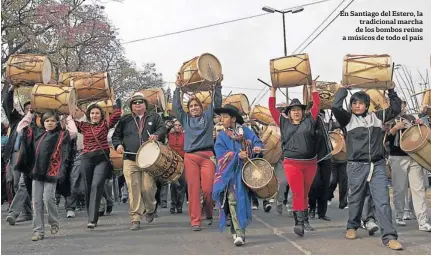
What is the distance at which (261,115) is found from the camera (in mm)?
12422

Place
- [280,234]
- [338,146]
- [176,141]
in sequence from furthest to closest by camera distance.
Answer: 1. [176,141]
2. [338,146]
3. [280,234]

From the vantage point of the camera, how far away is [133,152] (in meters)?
7.91

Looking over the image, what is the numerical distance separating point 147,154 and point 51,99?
152cm

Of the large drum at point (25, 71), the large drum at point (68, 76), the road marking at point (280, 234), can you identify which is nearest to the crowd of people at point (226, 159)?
the road marking at point (280, 234)

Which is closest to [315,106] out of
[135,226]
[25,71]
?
[135,226]

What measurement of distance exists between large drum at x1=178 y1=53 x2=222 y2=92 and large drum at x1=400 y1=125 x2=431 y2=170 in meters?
2.70

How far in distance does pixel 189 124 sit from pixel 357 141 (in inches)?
94.8

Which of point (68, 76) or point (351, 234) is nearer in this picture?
point (351, 234)

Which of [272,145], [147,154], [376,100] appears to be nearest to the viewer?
[147,154]

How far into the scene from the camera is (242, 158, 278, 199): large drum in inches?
259

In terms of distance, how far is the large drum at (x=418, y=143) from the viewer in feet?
23.0

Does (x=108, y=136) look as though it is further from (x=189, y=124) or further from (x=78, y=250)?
(x=78, y=250)

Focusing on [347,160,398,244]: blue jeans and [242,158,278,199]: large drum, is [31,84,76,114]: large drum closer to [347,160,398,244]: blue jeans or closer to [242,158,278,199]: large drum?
[242,158,278,199]: large drum

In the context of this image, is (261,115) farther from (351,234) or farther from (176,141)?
(351,234)
